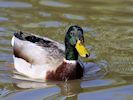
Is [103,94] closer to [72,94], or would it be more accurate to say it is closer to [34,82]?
[72,94]

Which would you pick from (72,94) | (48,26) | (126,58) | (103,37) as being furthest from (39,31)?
(72,94)

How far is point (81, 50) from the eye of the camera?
907 cm

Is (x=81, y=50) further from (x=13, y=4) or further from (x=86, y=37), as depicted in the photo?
(x=13, y=4)

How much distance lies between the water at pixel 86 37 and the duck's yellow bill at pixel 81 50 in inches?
20.5

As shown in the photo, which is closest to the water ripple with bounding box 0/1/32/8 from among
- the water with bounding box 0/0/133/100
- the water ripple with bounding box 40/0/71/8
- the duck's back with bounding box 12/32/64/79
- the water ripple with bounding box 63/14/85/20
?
the water with bounding box 0/0/133/100

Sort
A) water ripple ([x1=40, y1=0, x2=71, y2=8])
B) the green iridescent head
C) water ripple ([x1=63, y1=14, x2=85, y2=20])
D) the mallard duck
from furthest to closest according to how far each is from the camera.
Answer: water ripple ([x1=40, y1=0, x2=71, y2=8]), water ripple ([x1=63, y1=14, x2=85, y2=20]), the mallard duck, the green iridescent head

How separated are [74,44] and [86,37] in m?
1.91

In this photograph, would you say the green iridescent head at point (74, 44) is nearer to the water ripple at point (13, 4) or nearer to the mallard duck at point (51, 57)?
the mallard duck at point (51, 57)

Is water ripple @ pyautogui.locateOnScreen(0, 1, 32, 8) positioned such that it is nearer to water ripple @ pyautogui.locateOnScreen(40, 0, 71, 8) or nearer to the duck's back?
water ripple @ pyautogui.locateOnScreen(40, 0, 71, 8)

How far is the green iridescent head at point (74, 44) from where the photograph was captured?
29.8ft

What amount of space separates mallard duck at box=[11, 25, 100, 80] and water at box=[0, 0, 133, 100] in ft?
0.48

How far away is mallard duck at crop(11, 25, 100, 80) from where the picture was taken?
9.31m

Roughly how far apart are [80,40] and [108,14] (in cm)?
356

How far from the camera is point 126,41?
36.4ft
